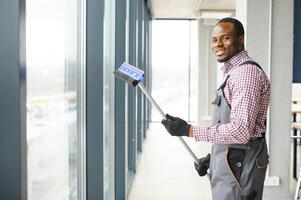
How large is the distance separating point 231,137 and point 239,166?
178 millimetres

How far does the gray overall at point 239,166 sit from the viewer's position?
154 centimetres

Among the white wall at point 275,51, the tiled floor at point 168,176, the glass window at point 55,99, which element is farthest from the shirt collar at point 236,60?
the tiled floor at point 168,176

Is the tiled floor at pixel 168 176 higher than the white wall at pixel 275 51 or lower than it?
lower

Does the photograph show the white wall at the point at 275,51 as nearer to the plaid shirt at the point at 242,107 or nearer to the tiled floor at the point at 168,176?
the tiled floor at the point at 168,176

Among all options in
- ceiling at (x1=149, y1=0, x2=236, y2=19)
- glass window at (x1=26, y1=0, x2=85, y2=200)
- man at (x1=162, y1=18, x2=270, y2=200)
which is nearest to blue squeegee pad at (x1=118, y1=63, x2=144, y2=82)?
man at (x1=162, y1=18, x2=270, y2=200)

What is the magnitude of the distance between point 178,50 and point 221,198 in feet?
27.0

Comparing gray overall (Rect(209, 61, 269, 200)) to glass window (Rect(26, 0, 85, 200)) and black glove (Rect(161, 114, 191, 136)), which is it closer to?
black glove (Rect(161, 114, 191, 136))

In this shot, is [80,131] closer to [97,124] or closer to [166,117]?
[97,124]

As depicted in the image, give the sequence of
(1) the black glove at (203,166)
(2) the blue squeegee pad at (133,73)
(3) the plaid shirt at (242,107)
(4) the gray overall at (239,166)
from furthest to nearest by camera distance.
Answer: (1) the black glove at (203,166)
(2) the blue squeegee pad at (133,73)
(4) the gray overall at (239,166)
(3) the plaid shirt at (242,107)

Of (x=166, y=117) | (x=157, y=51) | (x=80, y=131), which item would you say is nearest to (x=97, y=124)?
(x=80, y=131)

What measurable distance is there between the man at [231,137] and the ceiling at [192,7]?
5523mm

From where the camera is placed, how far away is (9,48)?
87 centimetres

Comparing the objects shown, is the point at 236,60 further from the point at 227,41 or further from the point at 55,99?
the point at 55,99

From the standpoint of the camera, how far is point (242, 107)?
1.41 meters
